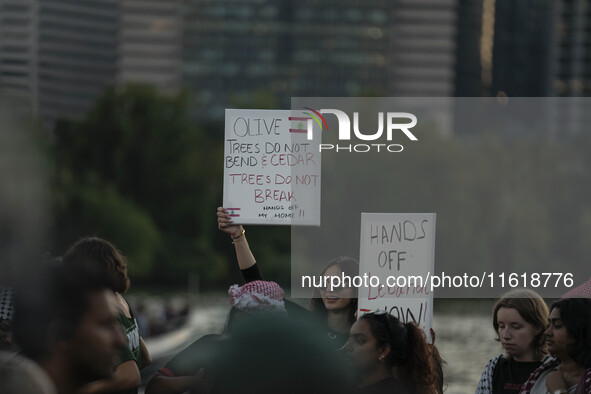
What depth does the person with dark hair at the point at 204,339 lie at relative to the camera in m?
2.13

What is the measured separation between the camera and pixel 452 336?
34.0 metres

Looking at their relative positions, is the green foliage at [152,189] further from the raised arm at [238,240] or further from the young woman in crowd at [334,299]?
the young woman in crowd at [334,299]

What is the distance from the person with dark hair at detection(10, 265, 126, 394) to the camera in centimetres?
153

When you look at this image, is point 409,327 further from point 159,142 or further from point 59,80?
point 59,80

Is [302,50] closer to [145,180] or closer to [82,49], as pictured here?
[82,49]

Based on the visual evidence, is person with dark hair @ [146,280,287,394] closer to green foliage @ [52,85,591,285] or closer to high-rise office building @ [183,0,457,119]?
green foliage @ [52,85,591,285]

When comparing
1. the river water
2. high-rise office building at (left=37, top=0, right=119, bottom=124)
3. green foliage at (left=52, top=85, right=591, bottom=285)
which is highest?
high-rise office building at (left=37, top=0, right=119, bottom=124)

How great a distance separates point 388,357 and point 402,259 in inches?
33.0

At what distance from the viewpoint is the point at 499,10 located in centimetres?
2638

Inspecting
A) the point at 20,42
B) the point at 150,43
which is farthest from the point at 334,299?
the point at 150,43

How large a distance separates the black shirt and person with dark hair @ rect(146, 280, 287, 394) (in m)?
0.84

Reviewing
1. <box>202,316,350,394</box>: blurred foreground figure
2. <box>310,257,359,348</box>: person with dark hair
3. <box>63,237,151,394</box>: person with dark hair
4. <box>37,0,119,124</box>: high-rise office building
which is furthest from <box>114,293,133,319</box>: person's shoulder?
<box>37,0,119,124</box>: high-rise office building

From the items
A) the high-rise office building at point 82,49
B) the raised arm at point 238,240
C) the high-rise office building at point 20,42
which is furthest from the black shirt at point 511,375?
the high-rise office building at point 82,49

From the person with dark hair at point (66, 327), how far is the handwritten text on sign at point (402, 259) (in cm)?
192
